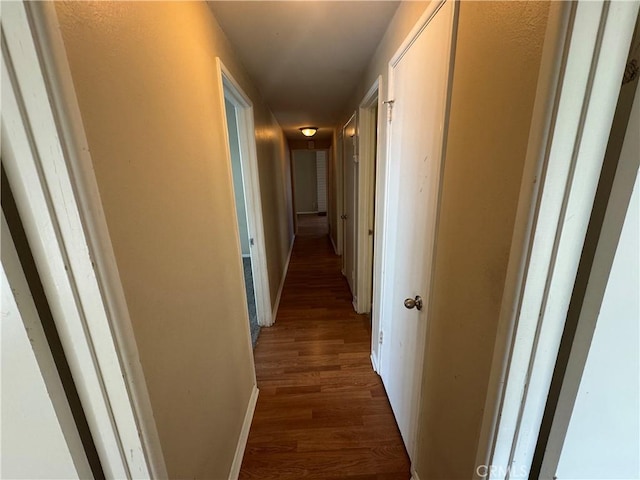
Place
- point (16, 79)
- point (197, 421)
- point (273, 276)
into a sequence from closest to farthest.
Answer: point (16, 79) → point (197, 421) → point (273, 276)

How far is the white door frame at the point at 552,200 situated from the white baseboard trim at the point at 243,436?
1.22m

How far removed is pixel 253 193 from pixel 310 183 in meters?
7.09

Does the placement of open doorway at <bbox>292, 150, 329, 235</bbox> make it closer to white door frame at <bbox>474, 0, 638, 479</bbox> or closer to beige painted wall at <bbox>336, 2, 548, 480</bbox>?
beige painted wall at <bbox>336, 2, 548, 480</bbox>

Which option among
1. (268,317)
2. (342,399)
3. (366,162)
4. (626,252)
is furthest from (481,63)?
(268,317)

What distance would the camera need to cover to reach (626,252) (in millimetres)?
454

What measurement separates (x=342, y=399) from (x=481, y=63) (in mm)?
1854

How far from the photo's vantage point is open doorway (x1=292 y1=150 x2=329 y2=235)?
8.73 metres

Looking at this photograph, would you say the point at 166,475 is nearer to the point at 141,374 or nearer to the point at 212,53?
the point at 141,374

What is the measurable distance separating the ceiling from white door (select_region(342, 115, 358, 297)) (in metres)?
0.44

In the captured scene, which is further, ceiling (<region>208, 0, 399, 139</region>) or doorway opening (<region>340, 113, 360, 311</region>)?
doorway opening (<region>340, 113, 360, 311</region>)

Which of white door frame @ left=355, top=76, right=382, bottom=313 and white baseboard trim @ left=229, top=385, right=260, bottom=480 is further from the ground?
A: white door frame @ left=355, top=76, right=382, bottom=313

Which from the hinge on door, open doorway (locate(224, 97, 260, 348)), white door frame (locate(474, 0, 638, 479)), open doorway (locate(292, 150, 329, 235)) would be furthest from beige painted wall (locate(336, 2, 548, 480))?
open doorway (locate(292, 150, 329, 235))

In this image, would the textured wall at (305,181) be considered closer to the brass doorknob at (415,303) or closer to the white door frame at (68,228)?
the brass doorknob at (415,303)

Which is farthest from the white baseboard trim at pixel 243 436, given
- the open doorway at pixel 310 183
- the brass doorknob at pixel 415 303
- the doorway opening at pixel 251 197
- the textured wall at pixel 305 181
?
the textured wall at pixel 305 181
